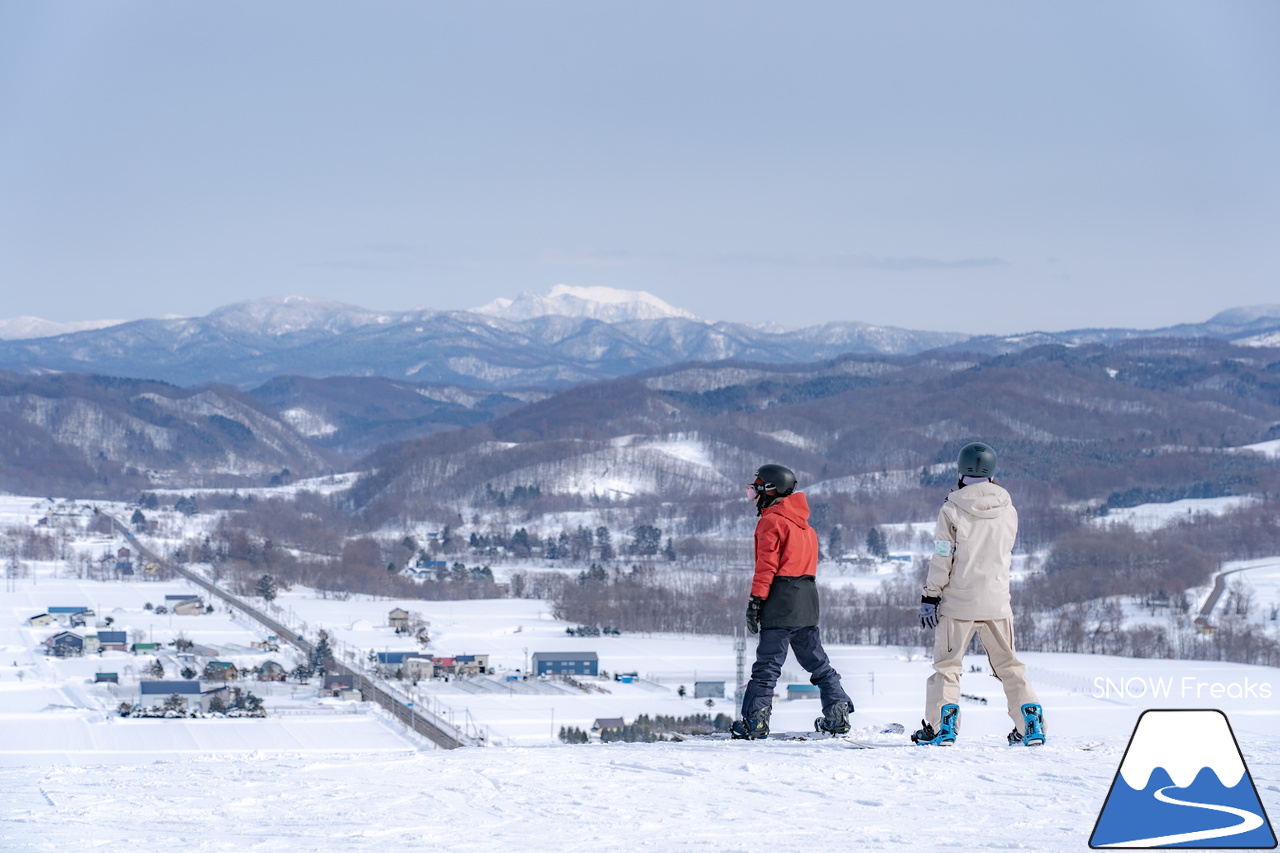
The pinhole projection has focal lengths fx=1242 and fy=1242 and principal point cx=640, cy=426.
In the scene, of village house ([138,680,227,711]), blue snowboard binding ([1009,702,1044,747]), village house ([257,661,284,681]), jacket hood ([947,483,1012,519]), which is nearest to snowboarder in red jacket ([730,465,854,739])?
jacket hood ([947,483,1012,519])

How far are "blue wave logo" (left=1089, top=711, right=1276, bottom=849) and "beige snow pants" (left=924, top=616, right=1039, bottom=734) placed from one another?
1521 mm

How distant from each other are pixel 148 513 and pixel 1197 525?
245 feet

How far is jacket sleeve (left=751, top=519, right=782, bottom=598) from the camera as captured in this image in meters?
Result: 6.49

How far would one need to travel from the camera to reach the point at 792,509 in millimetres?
6527

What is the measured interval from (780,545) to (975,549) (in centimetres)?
99

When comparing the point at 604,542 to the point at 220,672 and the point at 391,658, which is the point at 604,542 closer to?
the point at 391,658

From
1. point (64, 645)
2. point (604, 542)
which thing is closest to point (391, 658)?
point (64, 645)

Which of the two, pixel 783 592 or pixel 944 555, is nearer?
pixel 944 555

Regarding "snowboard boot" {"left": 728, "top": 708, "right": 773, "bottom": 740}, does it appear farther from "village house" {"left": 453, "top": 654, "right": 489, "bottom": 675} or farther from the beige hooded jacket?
"village house" {"left": 453, "top": 654, "right": 489, "bottom": 675}

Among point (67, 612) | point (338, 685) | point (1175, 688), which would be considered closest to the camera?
point (1175, 688)

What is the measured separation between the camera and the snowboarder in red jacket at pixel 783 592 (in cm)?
651

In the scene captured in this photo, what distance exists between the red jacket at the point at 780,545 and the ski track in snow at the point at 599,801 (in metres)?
0.90

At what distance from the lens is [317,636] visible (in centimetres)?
4184

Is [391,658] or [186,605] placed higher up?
[186,605]
